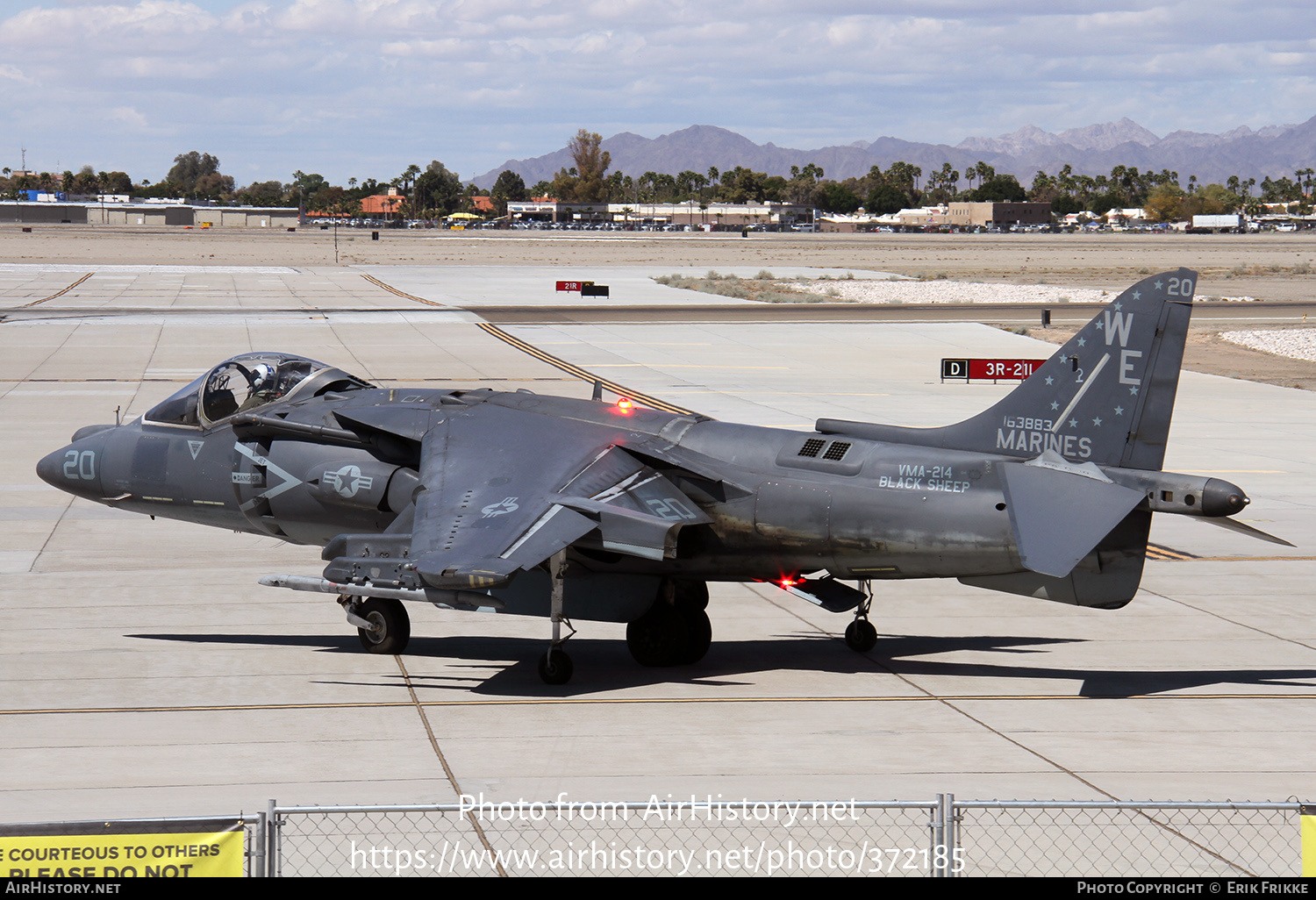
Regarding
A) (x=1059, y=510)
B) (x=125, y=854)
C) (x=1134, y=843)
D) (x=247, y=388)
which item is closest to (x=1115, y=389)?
(x=1059, y=510)

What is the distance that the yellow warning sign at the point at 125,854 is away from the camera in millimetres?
6789

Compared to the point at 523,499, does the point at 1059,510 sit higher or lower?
higher

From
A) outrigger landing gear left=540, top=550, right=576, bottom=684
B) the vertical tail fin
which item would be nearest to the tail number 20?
outrigger landing gear left=540, top=550, right=576, bottom=684

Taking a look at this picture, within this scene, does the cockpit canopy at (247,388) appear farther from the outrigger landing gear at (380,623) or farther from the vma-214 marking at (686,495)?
the outrigger landing gear at (380,623)

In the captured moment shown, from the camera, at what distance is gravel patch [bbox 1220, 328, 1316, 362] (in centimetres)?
5334

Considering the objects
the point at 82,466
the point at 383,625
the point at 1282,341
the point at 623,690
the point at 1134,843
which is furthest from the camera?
the point at 1282,341

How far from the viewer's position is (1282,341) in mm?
56375

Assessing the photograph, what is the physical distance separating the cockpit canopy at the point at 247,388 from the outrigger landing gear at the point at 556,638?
4683 millimetres

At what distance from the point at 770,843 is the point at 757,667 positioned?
5617mm

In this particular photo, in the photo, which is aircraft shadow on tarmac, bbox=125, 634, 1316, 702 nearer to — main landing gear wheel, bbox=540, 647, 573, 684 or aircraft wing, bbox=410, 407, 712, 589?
main landing gear wheel, bbox=540, 647, 573, 684

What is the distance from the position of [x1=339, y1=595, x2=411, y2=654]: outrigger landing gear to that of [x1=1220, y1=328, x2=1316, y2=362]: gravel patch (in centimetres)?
4557

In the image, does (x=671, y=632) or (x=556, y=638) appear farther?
(x=671, y=632)

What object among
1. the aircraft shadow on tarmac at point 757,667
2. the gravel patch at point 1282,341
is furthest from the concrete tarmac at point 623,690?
the gravel patch at point 1282,341

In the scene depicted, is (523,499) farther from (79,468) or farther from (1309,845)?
(1309,845)
